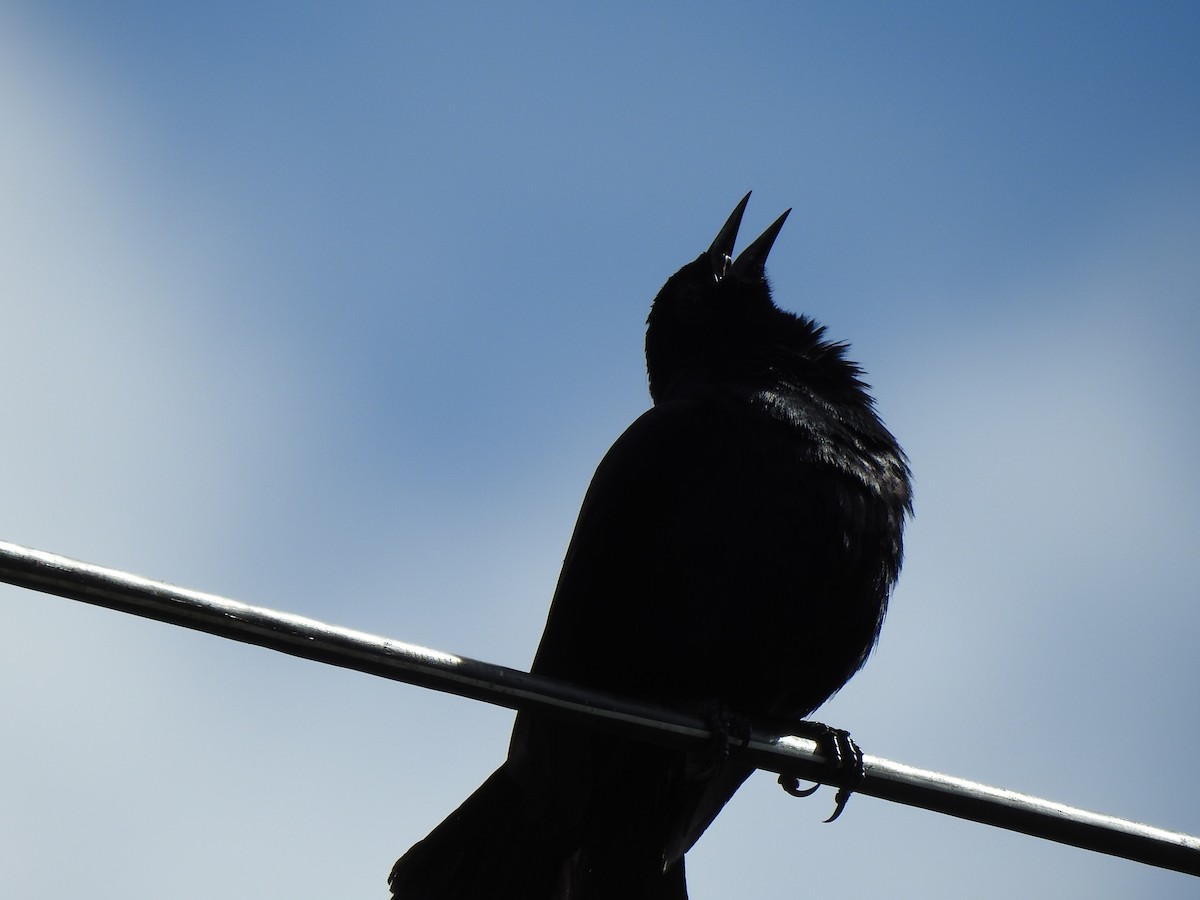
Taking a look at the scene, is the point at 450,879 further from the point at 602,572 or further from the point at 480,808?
the point at 602,572

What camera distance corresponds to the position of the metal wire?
203cm

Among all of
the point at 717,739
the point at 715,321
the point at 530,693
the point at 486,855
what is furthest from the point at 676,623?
the point at 715,321

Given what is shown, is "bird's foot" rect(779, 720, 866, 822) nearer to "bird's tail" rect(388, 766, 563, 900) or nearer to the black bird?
the black bird

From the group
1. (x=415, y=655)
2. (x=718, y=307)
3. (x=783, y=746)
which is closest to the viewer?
(x=415, y=655)

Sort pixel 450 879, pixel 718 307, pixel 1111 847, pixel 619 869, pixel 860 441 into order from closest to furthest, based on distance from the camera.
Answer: pixel 1111 847 < pixel 450 879 < pixel 619 869 < pixel 860 441 < pixel 718 307

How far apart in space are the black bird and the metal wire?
3.45 feet

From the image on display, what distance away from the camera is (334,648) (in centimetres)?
222

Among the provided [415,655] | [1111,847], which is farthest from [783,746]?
[415,655]

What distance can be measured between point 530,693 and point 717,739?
745mm

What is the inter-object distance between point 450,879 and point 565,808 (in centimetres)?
43

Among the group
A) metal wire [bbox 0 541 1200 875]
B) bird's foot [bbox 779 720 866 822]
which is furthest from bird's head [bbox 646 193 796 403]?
metal wire [bbox 0 541 1200 875]

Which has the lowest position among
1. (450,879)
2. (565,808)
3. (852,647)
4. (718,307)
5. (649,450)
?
(450,879)

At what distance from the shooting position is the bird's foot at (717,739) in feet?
9.95

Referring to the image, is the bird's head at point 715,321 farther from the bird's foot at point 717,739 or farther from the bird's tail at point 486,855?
the bird's tail at point 486,855
